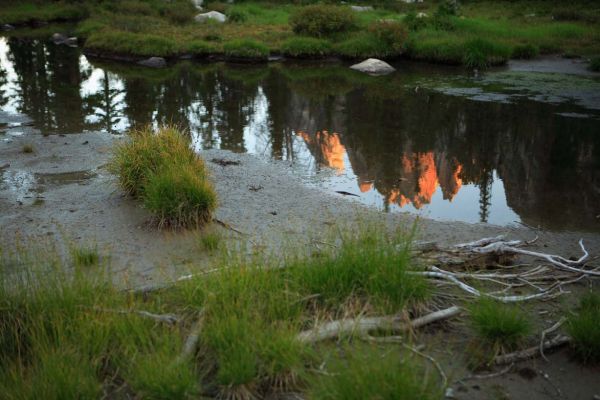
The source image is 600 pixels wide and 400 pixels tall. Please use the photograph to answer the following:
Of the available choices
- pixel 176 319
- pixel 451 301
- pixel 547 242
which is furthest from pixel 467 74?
pixel 176 319

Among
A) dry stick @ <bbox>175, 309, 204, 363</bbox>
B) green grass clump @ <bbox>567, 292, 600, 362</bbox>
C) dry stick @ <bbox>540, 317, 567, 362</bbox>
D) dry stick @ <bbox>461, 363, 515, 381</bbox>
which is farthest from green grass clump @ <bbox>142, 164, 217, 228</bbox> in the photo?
green grass clump @ <bbox>567, 292, 600, 362</bbox>

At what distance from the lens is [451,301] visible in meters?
5.65

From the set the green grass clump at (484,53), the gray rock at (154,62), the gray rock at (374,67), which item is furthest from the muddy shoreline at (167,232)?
the green grass clump at (484,53)

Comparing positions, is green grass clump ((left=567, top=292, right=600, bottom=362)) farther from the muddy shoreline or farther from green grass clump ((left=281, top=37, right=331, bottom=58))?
green grass clump ((left=281, top=37, right=331, bottom=58))

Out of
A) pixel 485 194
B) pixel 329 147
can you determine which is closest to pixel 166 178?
pixel 485 194

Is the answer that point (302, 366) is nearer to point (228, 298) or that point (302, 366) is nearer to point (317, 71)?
point (228, 298)

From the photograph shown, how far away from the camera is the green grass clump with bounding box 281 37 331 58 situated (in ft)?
86.4

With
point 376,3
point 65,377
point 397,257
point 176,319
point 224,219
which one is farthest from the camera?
point 376,3

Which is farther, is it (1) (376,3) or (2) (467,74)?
(1) (376,3)

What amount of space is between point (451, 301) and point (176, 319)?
2544 millimetres

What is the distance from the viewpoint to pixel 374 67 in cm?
2350

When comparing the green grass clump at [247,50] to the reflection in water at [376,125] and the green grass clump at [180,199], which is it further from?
the green grass clump at [180,199]

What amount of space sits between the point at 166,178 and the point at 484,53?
1912cm

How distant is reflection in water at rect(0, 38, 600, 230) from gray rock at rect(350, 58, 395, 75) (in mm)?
→ 597
